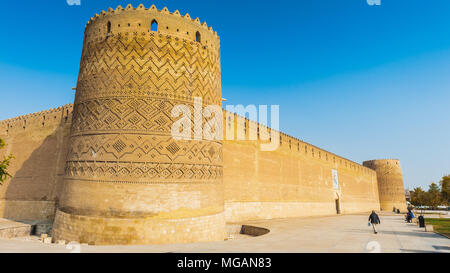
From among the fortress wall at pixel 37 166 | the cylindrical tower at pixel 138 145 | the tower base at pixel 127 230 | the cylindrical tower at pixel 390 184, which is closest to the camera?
the tower base at pixel 127 230

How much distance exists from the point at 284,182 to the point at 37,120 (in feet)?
52.3

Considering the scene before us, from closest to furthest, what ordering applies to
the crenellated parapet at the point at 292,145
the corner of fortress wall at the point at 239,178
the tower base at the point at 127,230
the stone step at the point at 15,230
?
the tower base at the point at 127,230
the stone step at the point at 15,230
the corner of fortress wall at the point at 239,178
the crenellated parapet at the point at 292,145

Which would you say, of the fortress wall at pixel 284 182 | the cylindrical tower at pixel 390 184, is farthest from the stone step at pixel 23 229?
the cylindrical tower at pixel 390 184

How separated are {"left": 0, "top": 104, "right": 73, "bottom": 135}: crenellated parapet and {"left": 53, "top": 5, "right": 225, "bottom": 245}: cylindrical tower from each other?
6139mm

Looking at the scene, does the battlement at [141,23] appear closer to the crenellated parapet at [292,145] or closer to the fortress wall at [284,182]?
the crenellated parapet at [292,145]

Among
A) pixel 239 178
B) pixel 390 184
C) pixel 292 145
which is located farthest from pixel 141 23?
pixel 390 184

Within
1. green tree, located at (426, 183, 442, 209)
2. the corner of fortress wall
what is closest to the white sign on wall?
the corner of fortress wall

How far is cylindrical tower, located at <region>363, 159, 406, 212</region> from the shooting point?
37.2m

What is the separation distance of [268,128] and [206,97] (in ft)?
29.7

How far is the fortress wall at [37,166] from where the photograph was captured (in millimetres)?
13281

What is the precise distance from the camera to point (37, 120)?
15164 mm

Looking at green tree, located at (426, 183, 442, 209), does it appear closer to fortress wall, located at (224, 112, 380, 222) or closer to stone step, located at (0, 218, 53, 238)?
fortress wall, located at (224, 112, 380, 222)

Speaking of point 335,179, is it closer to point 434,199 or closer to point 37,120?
point 434,199
